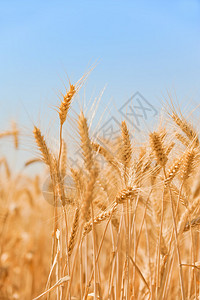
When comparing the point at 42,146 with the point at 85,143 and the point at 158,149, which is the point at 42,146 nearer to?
the point at 85,143

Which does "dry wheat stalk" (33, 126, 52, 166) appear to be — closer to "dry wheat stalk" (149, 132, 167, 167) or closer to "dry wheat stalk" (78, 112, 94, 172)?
"dry wheat stalk" (78, 112, 94, 172)

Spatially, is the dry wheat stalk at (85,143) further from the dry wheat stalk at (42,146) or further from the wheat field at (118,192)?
the dry wheat stalk at (42,146)

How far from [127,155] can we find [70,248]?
1.16 feet

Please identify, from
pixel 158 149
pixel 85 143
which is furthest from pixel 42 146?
pixel 158 149

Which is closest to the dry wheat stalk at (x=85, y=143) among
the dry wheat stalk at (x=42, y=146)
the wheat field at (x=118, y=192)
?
the wheat field at (x=118, y=192)

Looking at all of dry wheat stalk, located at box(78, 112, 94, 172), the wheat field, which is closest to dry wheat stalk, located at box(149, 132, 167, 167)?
the wheat field

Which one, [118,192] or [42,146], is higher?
[42,146]

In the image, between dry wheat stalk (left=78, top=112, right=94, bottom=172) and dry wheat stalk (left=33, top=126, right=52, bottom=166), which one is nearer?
dry wheat stalk (left=78, top=112, right=94, bottom=172)

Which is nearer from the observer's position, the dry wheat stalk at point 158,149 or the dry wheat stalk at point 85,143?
the dry wheat stalk at point 85,143

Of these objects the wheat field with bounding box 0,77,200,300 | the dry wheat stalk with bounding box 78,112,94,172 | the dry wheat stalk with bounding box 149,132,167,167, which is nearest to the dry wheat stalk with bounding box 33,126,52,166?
the wheat field with bounding box 0,77,200,300

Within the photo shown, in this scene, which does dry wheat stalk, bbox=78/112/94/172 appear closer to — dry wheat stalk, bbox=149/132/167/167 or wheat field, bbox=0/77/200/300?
wheat field, bbox=0/77/200/300

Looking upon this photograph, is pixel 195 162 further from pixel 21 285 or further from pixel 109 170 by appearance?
pixel 21 285

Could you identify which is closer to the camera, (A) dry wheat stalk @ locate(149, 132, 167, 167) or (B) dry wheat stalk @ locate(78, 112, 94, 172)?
(B) dry wheat stalk @ locate(78, 112, 94, 172)

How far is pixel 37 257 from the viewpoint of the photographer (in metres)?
2.54
